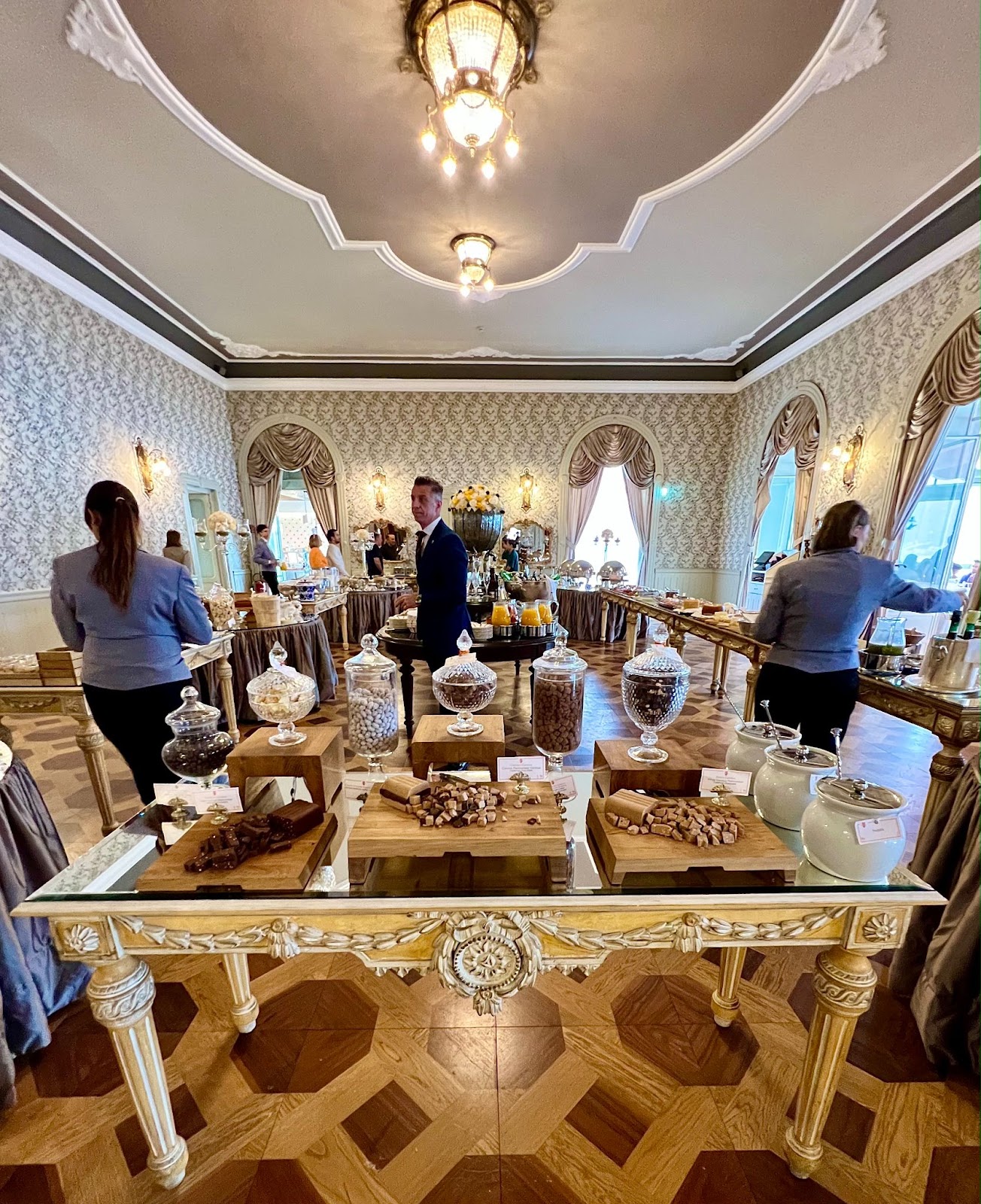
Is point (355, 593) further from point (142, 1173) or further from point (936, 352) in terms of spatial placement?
point (936, 352)

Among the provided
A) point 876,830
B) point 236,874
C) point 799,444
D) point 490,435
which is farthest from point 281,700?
point 490,435

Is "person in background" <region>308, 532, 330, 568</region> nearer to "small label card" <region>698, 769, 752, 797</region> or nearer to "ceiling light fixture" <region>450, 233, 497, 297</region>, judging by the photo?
"ceiling light fixture" <region>450, 233, 497, 297</region>

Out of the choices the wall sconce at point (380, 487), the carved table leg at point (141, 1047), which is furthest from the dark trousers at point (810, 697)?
the wall sconce at point (380, 487)

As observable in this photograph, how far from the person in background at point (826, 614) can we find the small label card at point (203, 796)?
1967 millimetres

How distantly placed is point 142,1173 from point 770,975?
180 cm

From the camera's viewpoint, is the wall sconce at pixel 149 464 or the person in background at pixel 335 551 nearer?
the wall sconce at pixel 149 464

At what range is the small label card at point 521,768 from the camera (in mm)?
1087

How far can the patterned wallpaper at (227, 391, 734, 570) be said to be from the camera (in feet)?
25.0

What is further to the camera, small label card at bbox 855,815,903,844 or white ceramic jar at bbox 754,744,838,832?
white ceramic jar at bbox 754,744,838,832

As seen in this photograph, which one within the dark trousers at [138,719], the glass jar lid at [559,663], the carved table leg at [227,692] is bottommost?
the carved table leg at [227,692]

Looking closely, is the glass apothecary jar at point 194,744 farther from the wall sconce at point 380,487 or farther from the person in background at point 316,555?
the wall sconce at point 380,487

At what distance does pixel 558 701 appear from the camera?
121 centimetres

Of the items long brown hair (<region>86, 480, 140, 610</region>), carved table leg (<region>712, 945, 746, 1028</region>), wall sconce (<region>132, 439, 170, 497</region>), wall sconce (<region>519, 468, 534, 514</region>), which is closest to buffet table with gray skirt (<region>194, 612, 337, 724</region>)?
long brown hair (<region>86, 480, 140, 610</region>)

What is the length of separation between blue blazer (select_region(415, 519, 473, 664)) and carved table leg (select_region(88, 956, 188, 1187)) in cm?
164
